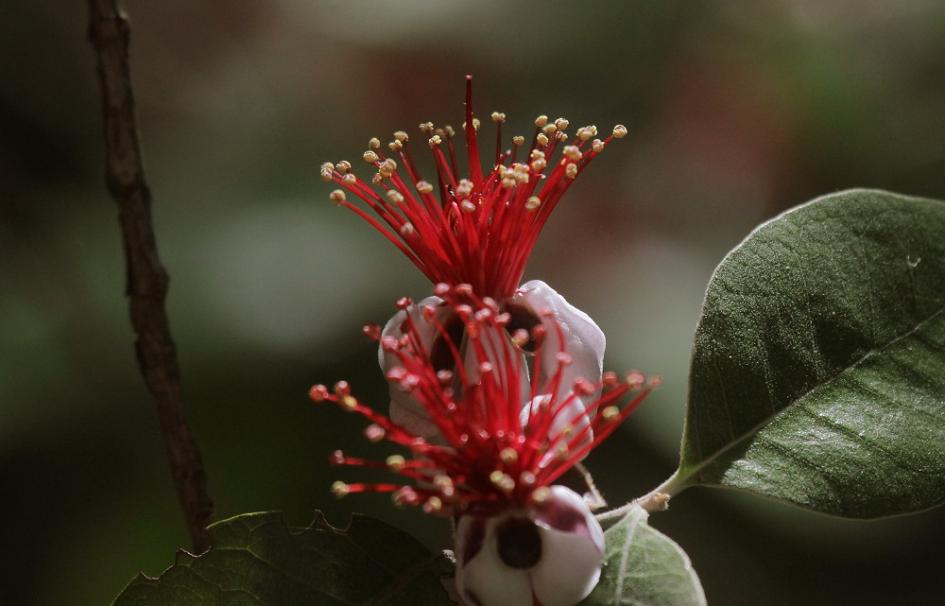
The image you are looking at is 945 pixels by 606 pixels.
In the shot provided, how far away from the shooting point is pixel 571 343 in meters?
0.95

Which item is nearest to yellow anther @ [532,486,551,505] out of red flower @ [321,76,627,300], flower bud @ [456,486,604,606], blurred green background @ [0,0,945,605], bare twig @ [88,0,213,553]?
flower bud @ [456,486,604,606]

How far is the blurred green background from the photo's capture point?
2055 mm

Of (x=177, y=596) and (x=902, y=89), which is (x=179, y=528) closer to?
(x=177, y=596)

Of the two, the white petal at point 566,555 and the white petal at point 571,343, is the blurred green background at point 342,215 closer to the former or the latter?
the white petal at point 571,343

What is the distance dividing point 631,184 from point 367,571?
186 centimetres

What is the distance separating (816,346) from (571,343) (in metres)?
0.22

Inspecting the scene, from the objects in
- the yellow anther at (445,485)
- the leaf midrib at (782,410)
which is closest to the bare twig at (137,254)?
the yellow anther at (445,485)

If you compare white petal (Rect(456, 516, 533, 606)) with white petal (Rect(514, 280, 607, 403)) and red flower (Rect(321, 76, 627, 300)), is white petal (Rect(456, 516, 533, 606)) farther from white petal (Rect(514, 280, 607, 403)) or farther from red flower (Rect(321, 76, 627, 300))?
red flower (Rect(321, 76, 627, 300))

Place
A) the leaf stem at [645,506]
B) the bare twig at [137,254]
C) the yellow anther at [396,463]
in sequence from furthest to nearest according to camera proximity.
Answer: the bare twig at [137,254]
the leaf stem at [645,506]
the yellow anther at [396,463]

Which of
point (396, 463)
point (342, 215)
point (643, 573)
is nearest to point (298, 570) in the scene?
point (396, 463)

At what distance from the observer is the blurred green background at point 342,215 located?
2.05 m

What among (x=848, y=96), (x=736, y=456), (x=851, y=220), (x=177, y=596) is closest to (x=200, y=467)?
(x=177, y=596)

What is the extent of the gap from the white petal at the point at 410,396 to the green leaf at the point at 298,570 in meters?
0.09

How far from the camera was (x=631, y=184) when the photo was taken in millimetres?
2648
